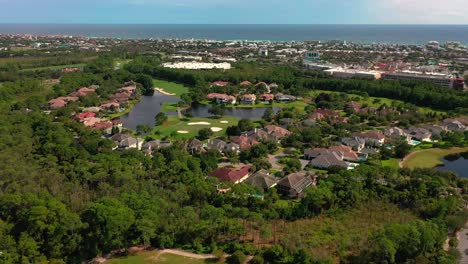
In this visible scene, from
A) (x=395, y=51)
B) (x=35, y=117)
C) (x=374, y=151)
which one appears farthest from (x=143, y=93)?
(x=395, y=51)

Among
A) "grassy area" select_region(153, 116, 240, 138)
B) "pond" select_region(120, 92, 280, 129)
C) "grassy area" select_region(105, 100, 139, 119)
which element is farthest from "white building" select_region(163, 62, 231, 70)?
"grassy area" select_region(153, 116, 240, 138)

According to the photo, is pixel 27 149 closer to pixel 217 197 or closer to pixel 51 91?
pixel 217 197

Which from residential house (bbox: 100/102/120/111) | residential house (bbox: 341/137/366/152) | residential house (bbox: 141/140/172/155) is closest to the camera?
residential house (bbox: 141/140/172/155)

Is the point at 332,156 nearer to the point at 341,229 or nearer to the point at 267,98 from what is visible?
the point at 341,229

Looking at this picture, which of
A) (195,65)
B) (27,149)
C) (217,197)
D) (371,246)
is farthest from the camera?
(195,65)

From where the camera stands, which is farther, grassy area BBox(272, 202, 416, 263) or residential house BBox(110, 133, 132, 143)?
residential house BBox(110, 133, 132, 143)

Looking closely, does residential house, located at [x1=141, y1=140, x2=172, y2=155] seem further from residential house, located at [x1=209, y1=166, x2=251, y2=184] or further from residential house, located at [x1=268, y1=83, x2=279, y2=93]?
residential house, located at [x1=268, y1=83, x2=279, y2=93]
